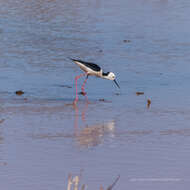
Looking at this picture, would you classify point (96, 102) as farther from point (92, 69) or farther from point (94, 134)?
point (94, 134)

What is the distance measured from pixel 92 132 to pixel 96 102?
2283 mm

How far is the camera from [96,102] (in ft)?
38.0

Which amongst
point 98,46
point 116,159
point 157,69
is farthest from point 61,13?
point 116,159

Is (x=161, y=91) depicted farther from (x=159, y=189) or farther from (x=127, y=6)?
(x=127, y=6)

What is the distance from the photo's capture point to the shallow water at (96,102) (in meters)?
7.27

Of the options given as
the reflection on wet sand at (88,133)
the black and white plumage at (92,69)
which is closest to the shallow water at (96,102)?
the reflection on wet sand at (88,133)

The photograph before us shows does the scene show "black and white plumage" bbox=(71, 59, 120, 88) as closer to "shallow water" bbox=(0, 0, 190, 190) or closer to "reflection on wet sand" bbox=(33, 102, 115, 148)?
"shallow water" bbox=(0, 0, 190, 190)

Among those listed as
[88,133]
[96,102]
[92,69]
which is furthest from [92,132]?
[92,69]

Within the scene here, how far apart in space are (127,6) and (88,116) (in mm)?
15900

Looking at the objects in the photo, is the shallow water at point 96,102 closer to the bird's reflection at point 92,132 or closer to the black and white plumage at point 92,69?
the bird's reflection at point 92,132

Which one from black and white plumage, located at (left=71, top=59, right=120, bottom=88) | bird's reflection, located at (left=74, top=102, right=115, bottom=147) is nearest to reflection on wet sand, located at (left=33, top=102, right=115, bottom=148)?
bird's reflection, located at (left=74, top=102, right=115, bottom=147)

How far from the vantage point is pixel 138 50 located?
1700 centimetres

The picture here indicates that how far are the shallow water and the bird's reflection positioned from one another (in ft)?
0.05

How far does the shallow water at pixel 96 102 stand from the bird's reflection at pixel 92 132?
1cm
